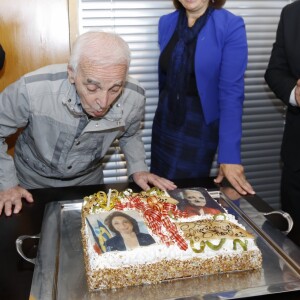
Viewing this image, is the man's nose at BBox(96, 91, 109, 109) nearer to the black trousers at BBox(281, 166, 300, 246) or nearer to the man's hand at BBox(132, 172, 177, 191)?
the man's hand at BBox(132, 172, 177, 191)

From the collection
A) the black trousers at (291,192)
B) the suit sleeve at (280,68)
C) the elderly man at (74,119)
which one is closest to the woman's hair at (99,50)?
the elderly man at (74,119)

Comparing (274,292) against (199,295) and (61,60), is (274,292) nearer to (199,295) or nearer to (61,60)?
(199,295)

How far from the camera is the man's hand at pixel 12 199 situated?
145 cm

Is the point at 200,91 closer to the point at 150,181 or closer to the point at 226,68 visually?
the point at 226,68

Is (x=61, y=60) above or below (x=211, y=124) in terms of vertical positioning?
above

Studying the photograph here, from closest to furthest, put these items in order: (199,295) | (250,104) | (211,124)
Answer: (199,295) → (211,124) → (250,104)

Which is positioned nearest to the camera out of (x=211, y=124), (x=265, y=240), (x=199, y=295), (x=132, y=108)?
(x=199, y=295)

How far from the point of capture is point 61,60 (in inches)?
104

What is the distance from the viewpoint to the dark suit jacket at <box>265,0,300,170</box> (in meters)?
1.87

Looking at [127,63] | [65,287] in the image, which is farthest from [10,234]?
[127,63]

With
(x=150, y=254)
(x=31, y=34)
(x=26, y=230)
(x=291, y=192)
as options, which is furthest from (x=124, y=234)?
(x=31, y=34)

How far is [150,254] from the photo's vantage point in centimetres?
109

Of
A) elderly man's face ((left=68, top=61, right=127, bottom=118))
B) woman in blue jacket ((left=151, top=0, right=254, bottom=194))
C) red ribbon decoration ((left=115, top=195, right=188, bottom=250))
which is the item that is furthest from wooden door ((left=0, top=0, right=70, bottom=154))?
red ribbon decoration ((left=115, top=195, right=188, bottom=250))

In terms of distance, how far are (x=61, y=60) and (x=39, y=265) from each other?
1.81 m
